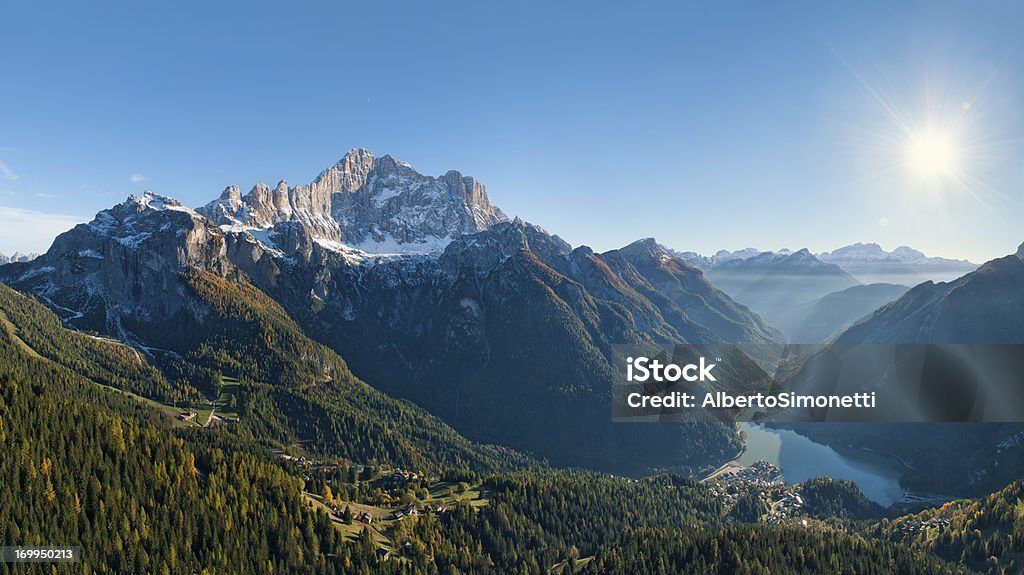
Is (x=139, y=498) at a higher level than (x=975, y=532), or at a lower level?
higher

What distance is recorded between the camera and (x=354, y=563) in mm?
102438

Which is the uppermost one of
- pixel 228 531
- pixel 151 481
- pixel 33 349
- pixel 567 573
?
pixel 33 349

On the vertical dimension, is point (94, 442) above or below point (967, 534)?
above

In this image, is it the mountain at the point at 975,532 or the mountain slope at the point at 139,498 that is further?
the mountain at the point at 975,532

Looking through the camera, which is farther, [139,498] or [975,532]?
[975,532]

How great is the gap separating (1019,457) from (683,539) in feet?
531

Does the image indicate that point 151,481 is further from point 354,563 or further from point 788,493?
point 788,493

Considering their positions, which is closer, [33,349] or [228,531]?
[228,531]

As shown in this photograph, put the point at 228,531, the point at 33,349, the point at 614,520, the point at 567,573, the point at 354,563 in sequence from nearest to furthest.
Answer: the point at 228,531 → the point at 354,563 → the point at 567,573 → the point at 614,520 → the point at 33,349

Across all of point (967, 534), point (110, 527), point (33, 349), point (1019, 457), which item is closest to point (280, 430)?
point (33, 349)

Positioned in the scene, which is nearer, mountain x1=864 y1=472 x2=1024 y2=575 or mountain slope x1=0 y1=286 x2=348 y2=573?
mountain slope x1=0 y1=286 x2=348 y2=573

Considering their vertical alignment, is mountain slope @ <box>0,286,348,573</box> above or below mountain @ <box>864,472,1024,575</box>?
above

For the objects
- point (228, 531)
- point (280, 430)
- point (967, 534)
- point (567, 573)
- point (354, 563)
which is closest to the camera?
point (228, 531)

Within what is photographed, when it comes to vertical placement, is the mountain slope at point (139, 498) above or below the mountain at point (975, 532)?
above
